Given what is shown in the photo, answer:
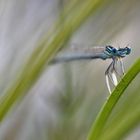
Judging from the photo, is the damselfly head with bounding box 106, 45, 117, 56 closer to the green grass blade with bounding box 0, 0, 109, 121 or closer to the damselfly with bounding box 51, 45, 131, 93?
the damselfly with bounding box 51, 45, 131, 93

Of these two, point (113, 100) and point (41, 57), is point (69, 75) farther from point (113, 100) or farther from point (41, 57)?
point (113, 100)

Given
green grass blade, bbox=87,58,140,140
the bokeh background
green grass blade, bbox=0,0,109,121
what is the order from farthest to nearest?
1. the bokeh background
2. green grass blade, bbox=0,0,109,121
3. green grass blade, bbox=87,58,140,140

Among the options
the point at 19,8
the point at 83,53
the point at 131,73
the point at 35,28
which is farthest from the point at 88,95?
the point at 131,73

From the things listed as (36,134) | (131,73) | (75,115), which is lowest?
(36,134)

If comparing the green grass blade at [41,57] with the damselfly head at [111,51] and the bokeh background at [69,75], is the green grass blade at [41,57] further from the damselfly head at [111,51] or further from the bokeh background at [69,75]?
the damselfly head at [111,51]

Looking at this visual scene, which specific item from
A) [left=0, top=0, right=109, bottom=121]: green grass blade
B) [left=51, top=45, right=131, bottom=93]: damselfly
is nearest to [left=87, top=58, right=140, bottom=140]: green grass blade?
[left=0, top=0, right=109, bottom=121]: green grass blade

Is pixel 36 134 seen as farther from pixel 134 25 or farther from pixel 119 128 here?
pixel 134 25

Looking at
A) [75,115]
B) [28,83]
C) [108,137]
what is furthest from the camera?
[75,115]

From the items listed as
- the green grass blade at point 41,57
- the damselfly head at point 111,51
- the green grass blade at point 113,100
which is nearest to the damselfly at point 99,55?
the damselfly head at point 111,51
